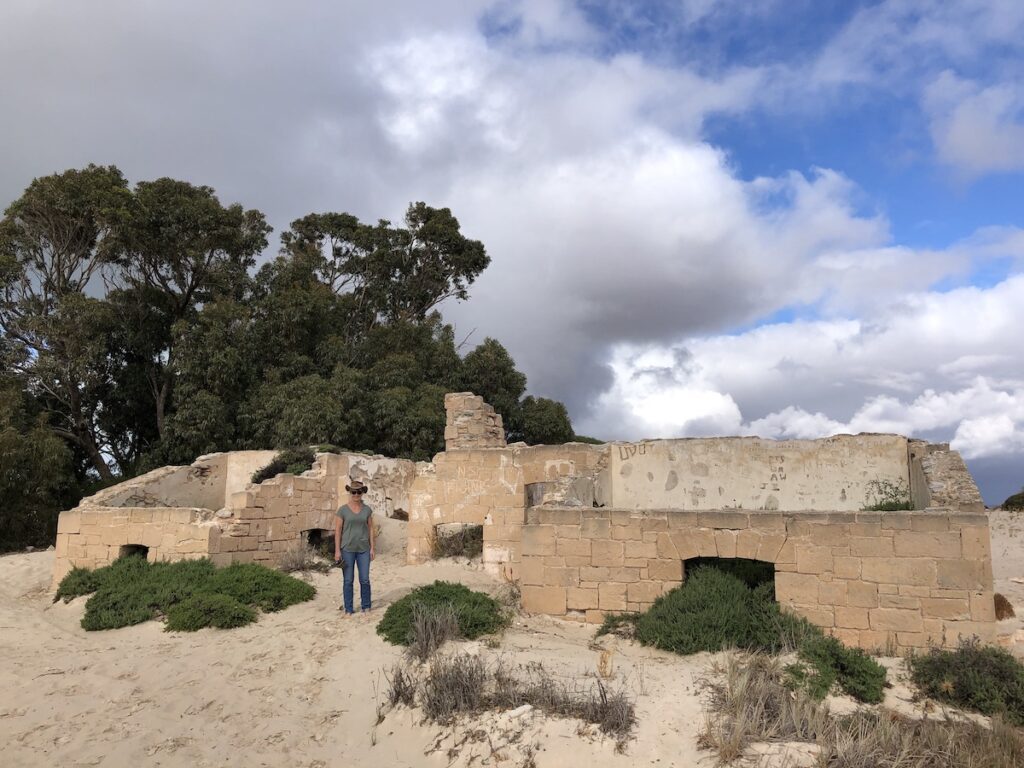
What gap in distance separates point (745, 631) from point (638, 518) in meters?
1.79

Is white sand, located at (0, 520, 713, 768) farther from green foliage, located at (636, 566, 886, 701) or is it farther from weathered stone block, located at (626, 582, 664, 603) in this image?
weathered stone block, located at (626, 582, 664, 603)

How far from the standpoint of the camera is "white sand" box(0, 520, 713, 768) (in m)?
5.82

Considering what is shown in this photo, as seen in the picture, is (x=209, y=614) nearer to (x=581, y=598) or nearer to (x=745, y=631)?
(x=581, y=598)

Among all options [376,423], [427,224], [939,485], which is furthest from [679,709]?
[427,224]

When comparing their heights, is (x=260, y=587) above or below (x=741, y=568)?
below

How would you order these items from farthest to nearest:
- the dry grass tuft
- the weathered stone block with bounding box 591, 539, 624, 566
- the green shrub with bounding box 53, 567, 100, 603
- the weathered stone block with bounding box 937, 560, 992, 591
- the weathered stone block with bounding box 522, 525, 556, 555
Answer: the green shrub with bounding box 53, 567, 100, 603 < the weathered stone block with bounding box 522, 525, 556, 555 < the weathered stone block with bounding box 591, 539, 624, 566 < the weathered stone block with bounding box 937, 560, 992, 591 < the dry grass tuft

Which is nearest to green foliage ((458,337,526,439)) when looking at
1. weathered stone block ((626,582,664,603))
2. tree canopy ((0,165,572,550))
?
tree canopy ((0,165,572,550))

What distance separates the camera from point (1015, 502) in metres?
19.9

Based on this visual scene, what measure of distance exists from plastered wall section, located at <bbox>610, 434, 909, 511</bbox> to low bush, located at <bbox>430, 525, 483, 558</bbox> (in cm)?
272

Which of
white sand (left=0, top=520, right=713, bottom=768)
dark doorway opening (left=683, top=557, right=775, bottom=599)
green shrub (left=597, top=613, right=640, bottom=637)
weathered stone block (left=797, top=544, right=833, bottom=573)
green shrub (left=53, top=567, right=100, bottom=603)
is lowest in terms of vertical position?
white sand (left=0, top=520, right=713, bottom=768)

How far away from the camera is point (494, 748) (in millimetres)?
5668

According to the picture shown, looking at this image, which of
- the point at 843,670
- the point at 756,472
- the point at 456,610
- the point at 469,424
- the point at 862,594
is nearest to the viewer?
the point at 843,670

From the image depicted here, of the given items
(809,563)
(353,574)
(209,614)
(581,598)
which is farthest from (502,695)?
(209,614)

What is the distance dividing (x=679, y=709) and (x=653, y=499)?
7.40 metres
